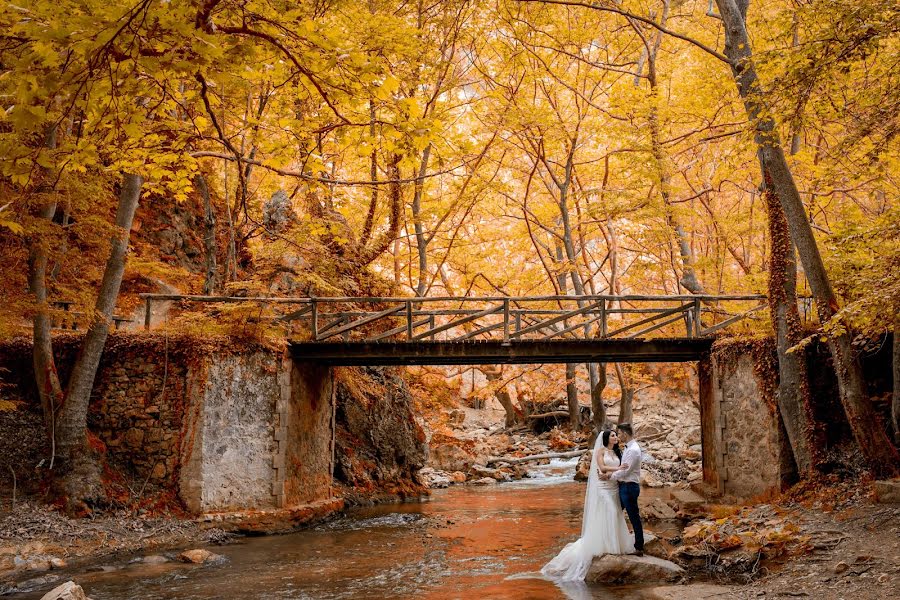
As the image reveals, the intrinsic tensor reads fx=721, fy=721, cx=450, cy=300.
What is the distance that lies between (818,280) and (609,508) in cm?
440

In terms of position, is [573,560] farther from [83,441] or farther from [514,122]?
[514,122]

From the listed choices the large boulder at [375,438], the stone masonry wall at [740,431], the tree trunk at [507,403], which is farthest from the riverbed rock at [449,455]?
the stone masonry wall at [740,431]

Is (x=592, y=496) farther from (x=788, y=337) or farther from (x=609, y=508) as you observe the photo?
Answer: (x=788, y=337)

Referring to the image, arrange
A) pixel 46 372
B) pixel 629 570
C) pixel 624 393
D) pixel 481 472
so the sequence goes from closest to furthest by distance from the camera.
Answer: pixel 629 570 → pixel 46 372 → pixel 624 393 → pixel 481 472

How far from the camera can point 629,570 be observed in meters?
8.43

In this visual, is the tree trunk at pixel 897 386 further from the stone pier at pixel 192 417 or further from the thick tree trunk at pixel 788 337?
the stone pier at pixel 192 417

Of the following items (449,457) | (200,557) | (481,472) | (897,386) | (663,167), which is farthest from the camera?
(449,457)

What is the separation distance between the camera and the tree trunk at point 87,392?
11.5 metres

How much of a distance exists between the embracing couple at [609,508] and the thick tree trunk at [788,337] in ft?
12.8

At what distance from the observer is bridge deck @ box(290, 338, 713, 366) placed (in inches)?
547

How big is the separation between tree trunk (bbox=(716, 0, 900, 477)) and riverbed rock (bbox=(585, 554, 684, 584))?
326 centimetres

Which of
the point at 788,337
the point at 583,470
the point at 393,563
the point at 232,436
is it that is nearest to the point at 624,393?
the point at 583,470

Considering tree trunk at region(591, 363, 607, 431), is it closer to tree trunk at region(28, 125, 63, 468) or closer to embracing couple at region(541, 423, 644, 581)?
embracing couple at region(541, 423, 644, 581)

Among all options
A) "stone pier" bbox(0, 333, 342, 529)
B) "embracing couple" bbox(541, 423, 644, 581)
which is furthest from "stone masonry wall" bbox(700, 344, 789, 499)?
"stone pier" bbox(0, 333, 342, 529)
